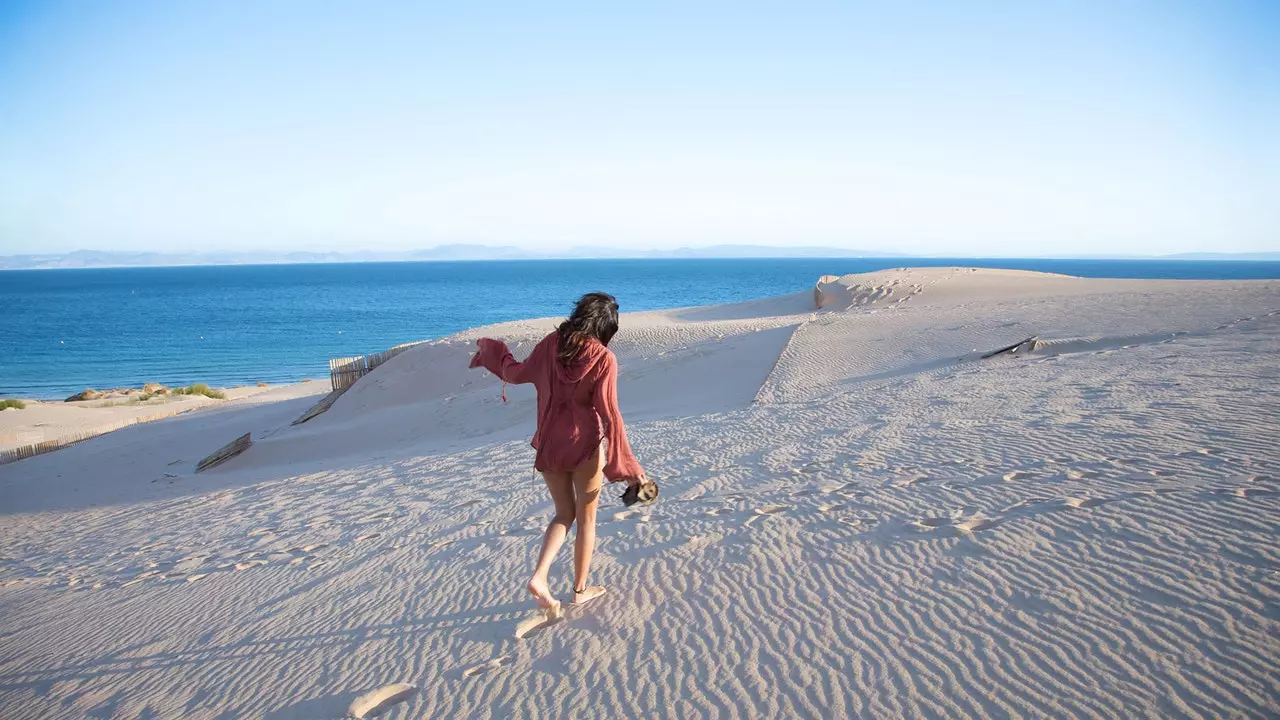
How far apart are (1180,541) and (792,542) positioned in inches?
81.7

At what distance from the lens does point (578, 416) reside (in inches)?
151

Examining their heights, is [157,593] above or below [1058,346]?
below

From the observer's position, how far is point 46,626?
18.0ft

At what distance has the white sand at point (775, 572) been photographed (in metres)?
3.18

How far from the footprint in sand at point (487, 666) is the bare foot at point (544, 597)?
12.5 inches

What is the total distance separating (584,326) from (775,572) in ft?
6.13

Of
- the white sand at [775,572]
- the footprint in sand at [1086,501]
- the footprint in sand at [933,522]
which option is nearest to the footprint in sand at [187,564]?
the white sand at [775,572]

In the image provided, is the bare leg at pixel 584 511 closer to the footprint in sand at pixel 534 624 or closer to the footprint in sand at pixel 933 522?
the footprint in sand at pixel 534 624

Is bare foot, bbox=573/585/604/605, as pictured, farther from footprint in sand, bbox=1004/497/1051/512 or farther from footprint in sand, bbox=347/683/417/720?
footprint in sand, bbox=1004/497/1051/512

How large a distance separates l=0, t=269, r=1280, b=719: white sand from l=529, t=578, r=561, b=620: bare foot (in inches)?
3.3

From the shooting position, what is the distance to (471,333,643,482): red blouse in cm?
379

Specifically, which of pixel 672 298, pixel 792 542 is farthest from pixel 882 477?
pixel 672 298

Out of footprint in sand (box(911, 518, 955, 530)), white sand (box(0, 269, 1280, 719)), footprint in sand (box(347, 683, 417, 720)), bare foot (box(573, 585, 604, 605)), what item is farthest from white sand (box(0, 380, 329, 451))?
footprint in sand (box(911, 518, 955, 530))

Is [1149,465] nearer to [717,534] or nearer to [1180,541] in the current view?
[1180,541]
